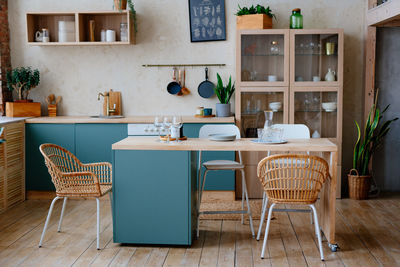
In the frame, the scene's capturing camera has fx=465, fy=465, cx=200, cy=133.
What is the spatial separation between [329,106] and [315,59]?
21.4 inches

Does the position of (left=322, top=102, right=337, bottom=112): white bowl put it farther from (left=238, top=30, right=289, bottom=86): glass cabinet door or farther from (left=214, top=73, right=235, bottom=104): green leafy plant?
(left=214, top=73, right=235, bottom=104): green leafy plant

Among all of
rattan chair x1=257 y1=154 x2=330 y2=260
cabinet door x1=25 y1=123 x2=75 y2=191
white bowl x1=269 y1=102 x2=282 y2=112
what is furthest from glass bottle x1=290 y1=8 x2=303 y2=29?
cabinet door x1=25 y1=123 x2=75 y2=191

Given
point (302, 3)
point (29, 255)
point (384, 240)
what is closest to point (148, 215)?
point (29, 255)

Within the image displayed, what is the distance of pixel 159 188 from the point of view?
3.54 m

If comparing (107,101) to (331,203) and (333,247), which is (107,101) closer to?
(331,203)

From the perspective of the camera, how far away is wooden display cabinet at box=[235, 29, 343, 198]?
511cm

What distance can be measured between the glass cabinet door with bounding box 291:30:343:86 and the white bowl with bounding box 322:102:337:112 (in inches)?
8.5

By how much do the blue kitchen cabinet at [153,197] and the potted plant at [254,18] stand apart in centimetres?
215

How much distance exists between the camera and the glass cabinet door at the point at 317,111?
203 inches

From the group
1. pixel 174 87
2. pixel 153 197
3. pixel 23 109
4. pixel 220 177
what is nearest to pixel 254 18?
pixel 174 87

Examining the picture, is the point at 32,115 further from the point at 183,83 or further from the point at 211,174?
the point at 211,174

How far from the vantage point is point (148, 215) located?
3.57 metres

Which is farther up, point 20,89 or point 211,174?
point 20,89

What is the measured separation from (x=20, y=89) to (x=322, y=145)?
3.59m
